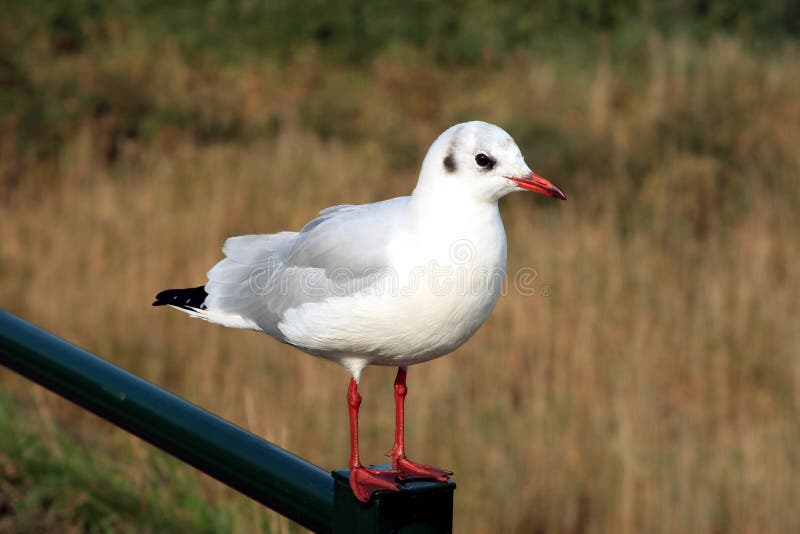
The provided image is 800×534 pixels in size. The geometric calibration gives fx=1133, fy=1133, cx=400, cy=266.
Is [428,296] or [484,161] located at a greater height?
[484,161]

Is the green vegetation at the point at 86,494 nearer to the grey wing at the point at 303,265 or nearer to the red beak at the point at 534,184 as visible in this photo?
the grey wing at the point at 303,265

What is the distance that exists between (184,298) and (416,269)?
1.52ft

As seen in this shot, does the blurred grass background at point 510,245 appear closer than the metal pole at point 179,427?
No

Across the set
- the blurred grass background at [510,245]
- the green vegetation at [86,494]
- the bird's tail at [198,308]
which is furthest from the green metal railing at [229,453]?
the green vegetation at [86,494]

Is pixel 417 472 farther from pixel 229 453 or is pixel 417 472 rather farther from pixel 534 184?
pixel 534 184

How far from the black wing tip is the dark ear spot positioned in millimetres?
490

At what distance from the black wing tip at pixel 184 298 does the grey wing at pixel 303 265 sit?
1cm

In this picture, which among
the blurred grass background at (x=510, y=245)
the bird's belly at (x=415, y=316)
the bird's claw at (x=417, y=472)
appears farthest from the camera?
the blurred grass background at (x=510, y=245)

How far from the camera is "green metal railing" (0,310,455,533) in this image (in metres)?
1.47

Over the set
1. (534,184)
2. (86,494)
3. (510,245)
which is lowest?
(86,494)

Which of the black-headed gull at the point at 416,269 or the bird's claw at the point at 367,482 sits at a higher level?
the black-headed gull at the point at 416,269

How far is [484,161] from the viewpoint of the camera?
4.78 feet

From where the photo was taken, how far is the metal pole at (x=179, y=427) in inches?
60.7

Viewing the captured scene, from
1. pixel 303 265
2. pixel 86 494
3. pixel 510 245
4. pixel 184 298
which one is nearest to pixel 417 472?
pixel 303 265
